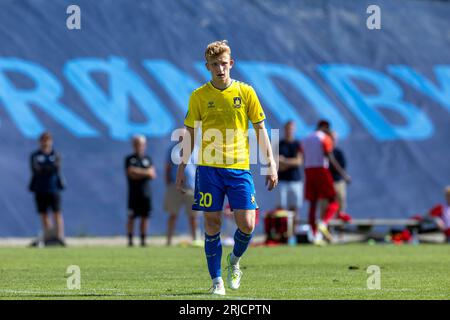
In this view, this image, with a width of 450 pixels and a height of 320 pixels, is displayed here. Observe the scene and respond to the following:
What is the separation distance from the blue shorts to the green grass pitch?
81cm

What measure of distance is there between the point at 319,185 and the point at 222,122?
1148 centimetres

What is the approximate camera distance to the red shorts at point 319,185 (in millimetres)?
21594

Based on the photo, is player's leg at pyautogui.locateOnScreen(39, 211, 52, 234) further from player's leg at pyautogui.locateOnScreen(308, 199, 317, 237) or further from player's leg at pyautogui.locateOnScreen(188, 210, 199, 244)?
player's leg at pyautogui.locateOnScreen(308, 199, 317, 237)

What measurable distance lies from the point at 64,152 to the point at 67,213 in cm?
131

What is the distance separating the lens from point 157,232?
961 inches

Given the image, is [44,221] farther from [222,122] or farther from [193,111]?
[222,122]

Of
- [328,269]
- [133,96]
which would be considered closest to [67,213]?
[133,96]

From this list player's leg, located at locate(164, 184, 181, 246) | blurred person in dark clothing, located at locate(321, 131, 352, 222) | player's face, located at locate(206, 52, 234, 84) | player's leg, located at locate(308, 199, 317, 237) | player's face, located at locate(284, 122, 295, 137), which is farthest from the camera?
blurred person in dark clothing, located at locate(321, 131, 352, 222)

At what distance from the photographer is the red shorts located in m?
21.6

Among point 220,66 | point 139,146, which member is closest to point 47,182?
point 139,146

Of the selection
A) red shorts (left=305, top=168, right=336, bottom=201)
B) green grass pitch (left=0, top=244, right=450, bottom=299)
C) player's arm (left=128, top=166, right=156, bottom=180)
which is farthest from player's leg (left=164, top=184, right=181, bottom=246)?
red shorts (left=305, top=168, right=336, bottom=201)

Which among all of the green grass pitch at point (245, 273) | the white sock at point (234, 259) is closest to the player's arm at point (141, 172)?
the green grass pitch at point (245, 273)

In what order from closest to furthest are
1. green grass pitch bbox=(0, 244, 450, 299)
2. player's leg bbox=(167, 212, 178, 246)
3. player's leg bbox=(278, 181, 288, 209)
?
1. green grass pitch bbox=(0, 244, 450, 299)
2. player's leg bbox=(167, 212, 178, 246)
3. player's leg bbox=(278, 181, 288, 209)
